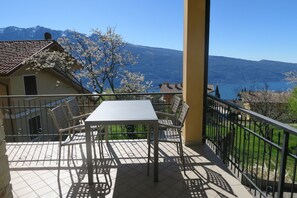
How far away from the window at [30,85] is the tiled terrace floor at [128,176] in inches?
322

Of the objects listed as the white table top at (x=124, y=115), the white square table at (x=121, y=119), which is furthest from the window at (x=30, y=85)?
the white square table at (x=121, y=119)

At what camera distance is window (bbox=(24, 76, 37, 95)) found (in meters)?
10.9

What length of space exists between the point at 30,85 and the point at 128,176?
10150mm

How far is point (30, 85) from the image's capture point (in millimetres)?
11125

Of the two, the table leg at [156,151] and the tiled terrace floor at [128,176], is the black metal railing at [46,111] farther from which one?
the table leg at [156,151]

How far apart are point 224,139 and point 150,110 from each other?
3.92 feet

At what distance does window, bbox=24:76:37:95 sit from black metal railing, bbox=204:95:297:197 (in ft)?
32.4

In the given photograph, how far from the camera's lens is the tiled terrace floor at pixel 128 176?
2.45m

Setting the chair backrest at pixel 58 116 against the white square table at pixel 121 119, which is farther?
the chair backrest at pixel 58 116

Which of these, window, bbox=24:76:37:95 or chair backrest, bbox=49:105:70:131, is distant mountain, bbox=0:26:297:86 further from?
chair backrest, bbox=49:105:70:131

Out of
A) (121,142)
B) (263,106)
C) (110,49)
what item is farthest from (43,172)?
(263,106)

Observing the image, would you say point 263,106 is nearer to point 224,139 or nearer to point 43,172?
point 224,139

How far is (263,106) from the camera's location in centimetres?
1560

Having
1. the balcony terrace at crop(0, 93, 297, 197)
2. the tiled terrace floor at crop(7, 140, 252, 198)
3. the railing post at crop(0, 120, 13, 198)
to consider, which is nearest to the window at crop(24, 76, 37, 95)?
the balcony terrace at crop(0, 93, 297, 197)
